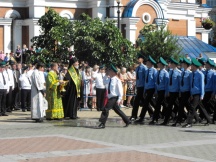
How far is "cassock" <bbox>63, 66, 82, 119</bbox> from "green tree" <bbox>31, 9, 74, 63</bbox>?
296 inches

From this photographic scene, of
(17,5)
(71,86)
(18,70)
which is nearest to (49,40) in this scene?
(18,70)

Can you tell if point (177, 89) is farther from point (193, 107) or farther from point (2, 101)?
point (2, 101)

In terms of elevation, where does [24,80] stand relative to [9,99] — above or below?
above

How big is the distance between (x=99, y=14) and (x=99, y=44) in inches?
579

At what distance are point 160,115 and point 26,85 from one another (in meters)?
5.92

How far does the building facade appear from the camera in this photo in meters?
40.1

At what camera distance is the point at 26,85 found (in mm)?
24000

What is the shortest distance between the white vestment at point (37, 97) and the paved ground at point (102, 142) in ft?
1.12

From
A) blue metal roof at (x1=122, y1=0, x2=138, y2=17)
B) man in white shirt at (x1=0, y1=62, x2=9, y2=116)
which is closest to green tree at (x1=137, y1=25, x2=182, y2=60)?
blue metal roof at (x1=122, y1=0, x2=138, y2=17)

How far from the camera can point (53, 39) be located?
2780 cm

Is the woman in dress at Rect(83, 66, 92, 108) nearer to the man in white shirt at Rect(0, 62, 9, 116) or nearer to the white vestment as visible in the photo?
the man in white shirt at Rect(0, 62, 9, 116)

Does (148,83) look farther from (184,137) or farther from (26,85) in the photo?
(26,85)

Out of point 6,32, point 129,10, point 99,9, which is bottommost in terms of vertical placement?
point 6,32

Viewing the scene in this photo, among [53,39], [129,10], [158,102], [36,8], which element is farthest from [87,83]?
[129,10]
